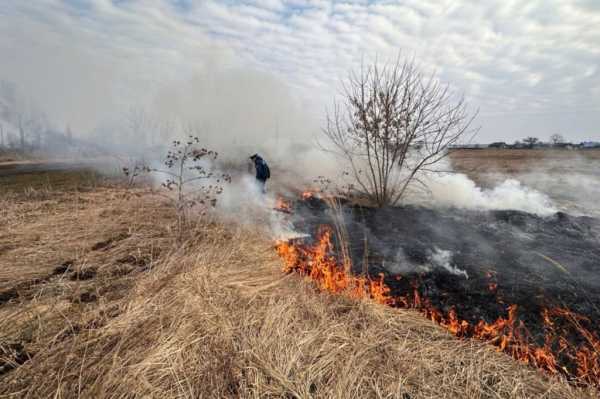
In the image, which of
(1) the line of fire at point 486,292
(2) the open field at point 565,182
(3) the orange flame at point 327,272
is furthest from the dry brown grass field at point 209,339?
(2) the open field at point 565,182

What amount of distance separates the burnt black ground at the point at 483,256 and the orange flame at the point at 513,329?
141mm

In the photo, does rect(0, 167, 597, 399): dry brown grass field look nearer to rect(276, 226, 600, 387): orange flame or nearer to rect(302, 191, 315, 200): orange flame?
rect(276, 226, 600, 387): orange flame

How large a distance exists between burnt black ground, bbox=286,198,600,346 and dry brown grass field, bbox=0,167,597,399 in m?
1.29

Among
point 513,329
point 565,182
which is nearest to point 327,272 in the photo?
point 513,329

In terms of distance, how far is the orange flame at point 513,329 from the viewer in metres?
3.02

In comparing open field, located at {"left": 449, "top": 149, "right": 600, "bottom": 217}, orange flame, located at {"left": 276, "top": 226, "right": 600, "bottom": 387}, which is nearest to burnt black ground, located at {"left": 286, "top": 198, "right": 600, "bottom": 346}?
orange flame, located at {"left": 276, "top": 226, "right": 600, "bottom": 387}

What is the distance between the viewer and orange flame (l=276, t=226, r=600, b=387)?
3021mm

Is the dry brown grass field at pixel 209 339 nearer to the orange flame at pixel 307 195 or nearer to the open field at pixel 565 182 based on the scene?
the orange flame at pixel 307 195

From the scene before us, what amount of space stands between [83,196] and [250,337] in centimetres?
934

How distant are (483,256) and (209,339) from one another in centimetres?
591

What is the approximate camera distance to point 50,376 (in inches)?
84.5

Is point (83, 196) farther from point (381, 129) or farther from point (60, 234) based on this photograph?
point (381, 129)

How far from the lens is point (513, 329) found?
354 centimetres

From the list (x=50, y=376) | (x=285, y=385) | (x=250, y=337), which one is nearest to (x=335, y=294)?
(x=250, y=337)
